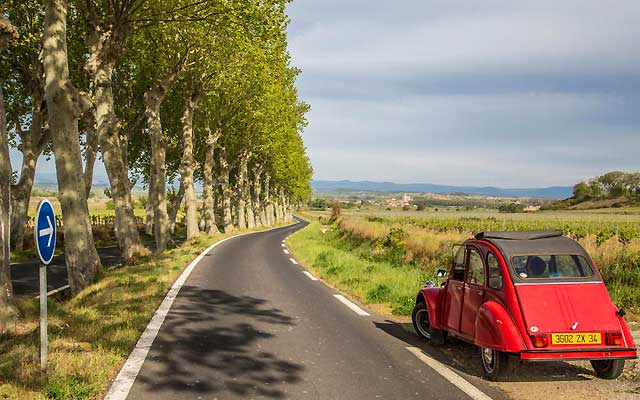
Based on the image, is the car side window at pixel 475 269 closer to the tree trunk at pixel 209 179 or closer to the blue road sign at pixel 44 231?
the blue road sign at pixel 44 231

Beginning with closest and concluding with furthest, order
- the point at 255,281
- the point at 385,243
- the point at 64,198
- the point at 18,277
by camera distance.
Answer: the point at 64,198 → the point at 255,281 → the point at 18,277 → the point at 385,243

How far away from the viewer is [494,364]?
539 centimetres

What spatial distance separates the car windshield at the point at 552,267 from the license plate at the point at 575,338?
2.22 feet

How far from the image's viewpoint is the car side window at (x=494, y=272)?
562cm

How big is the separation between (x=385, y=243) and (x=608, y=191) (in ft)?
401

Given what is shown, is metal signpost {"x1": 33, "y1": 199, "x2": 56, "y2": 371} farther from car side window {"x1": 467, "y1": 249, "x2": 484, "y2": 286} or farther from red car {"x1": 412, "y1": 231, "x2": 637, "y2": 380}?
car side window {"x1": 467, "y1": 249, "x2": 484, "y2": 286}

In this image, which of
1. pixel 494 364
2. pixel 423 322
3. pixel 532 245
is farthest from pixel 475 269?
pixel 423 322

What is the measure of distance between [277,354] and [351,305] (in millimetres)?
3762

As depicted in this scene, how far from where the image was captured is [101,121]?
15461 mm

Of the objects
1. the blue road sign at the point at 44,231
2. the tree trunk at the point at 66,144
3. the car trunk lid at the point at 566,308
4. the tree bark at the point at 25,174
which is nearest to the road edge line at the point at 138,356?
the blue road sign at the point at 44,231

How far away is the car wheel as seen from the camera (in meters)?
5.35

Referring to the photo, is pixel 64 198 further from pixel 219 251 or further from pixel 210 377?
A: pixel 219 251

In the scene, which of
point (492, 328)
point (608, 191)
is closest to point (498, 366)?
point (492, 328)

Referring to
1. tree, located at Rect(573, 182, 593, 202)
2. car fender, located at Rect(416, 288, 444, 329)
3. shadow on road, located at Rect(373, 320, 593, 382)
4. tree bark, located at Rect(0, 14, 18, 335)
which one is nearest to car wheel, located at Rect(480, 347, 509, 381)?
shadow on road, located at Rect(373, 320, 593, 382)
